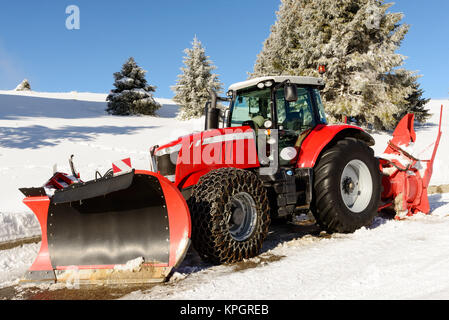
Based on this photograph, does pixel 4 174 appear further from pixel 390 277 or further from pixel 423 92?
pixel 423 92

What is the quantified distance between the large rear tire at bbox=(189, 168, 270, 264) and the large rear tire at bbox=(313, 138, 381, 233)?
1.06m

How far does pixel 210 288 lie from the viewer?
103 inches

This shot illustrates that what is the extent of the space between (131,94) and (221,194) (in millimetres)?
21718

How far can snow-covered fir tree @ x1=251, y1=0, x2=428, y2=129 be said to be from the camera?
626 inches

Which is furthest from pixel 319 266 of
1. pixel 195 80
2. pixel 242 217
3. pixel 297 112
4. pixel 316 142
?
pixel 195 80

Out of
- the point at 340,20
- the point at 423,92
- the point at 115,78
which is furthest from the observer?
the point at 115,78

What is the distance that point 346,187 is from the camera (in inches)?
183

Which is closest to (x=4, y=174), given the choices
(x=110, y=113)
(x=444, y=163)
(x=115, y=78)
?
(x=444, y=163)

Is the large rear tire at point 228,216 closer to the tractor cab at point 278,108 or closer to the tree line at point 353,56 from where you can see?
the tractor cab at point 278,108

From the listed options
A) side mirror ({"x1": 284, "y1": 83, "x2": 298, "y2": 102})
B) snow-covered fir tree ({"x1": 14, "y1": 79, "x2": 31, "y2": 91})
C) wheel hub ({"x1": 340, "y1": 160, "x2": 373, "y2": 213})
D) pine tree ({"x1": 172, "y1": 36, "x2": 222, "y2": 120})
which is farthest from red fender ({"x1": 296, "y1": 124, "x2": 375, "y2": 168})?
snow-covered fir tree ({"x1": 14, "y1": 79, "x2": 31, "y2": 91})

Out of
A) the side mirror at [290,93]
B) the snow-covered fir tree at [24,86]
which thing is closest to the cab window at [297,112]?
the side mirror at [290,93]

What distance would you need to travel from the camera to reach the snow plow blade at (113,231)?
2.88 meters
